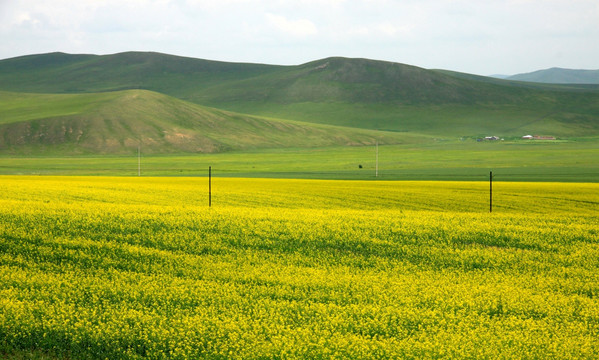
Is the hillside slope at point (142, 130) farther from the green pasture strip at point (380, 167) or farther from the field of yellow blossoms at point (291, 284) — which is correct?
the field of yellow blossoms at point (291, 284)

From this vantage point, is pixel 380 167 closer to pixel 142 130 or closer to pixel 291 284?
A: pixel 291 284

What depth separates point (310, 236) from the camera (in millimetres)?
15930

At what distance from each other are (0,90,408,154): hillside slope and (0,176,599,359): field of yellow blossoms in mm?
136197

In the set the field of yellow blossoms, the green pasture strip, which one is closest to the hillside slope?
the green pasture strip

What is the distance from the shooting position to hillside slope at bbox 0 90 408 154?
495ft

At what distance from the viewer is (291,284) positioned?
1248cm

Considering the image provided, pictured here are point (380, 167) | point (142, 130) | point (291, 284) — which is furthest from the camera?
point (142, 130)

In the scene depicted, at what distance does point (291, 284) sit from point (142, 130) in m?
159

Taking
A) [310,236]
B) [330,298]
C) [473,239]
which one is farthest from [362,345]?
[473,239]

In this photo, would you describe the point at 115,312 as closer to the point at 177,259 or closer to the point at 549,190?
the point at 177,259

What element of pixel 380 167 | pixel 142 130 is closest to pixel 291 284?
pixel 380 167

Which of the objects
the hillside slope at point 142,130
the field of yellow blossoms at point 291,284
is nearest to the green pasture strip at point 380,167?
the hillside slope at point 142,130

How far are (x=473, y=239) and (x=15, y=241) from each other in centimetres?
1178

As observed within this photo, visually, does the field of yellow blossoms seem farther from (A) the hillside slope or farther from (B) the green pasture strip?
A: (A) the hillside slope
